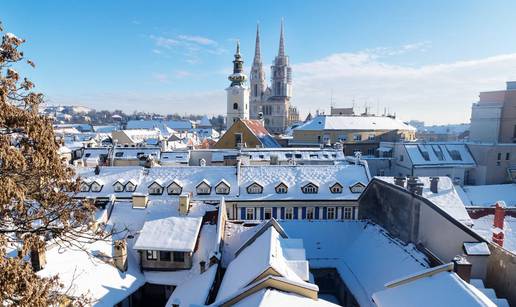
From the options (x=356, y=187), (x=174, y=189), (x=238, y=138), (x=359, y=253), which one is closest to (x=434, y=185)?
(x=359, y=253)

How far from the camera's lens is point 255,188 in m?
30.5

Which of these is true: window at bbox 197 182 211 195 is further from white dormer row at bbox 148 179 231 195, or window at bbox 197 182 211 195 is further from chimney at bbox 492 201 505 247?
chimney at bbox 492 201 505 247

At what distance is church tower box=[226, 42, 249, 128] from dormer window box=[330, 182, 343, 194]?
38.0 m

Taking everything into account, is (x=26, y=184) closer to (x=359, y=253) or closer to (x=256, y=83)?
(x=359, y=253)

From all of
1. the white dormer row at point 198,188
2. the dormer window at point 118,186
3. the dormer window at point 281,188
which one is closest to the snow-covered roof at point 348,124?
the dormer window at point 281,188

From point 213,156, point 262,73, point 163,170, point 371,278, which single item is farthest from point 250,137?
point 262,73

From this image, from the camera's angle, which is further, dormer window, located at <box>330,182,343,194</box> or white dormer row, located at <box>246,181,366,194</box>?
dormer window, located at <box>330,182,343,194</box>

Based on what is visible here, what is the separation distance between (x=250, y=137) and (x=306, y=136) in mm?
16628

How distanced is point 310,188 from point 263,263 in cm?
1653

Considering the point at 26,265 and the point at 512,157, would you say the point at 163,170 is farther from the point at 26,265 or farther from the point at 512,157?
the point at 512,157

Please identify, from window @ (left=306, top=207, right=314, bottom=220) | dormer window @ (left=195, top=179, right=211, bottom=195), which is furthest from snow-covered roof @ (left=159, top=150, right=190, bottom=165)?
window @ (left=306, top=207, right=314, bottom=220)

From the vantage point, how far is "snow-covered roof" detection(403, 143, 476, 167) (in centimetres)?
4758

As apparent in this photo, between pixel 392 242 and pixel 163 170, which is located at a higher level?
pixel 163 170

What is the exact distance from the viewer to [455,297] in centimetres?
1176
